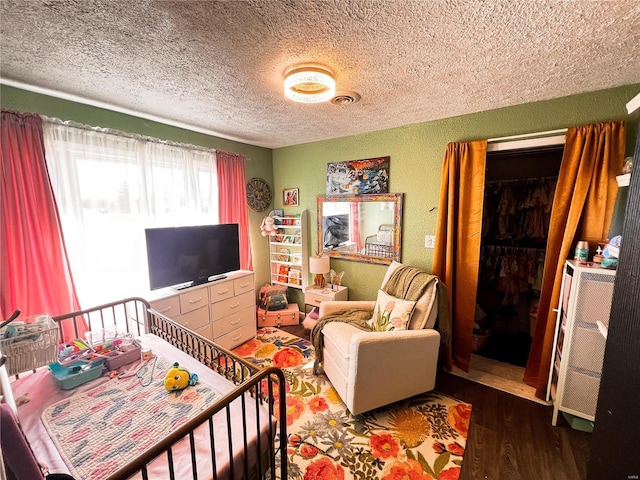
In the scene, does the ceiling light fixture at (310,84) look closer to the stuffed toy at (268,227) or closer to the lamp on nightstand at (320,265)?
the lamp on nightstand at (320,265)

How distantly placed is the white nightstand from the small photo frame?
1159mm

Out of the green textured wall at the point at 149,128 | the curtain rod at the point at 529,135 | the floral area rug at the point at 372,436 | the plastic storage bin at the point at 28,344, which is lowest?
the floral area rug at the point at 372,436

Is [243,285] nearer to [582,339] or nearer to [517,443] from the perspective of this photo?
[517,443]

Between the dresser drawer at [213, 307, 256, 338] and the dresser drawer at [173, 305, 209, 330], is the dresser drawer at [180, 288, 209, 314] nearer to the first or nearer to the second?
the dresser drawer at [173, 305, 209, 330]

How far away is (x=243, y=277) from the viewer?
2.92 metres

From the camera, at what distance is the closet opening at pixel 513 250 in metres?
2.74

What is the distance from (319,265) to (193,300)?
1.39 metres

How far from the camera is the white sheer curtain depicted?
194 cm

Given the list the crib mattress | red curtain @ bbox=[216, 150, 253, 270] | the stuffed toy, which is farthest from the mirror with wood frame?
the crib mattress

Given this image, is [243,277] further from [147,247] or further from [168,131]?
[168,131]

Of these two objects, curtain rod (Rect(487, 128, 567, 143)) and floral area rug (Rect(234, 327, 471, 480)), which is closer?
floral area rug (Rect(234, 327, 471, 480))

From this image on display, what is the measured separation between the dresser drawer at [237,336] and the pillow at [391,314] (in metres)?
1.48

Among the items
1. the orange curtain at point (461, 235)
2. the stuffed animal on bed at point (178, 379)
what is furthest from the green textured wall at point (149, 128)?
the orange curtain at point (461, 235)

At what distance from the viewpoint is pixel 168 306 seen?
2.28 meters
